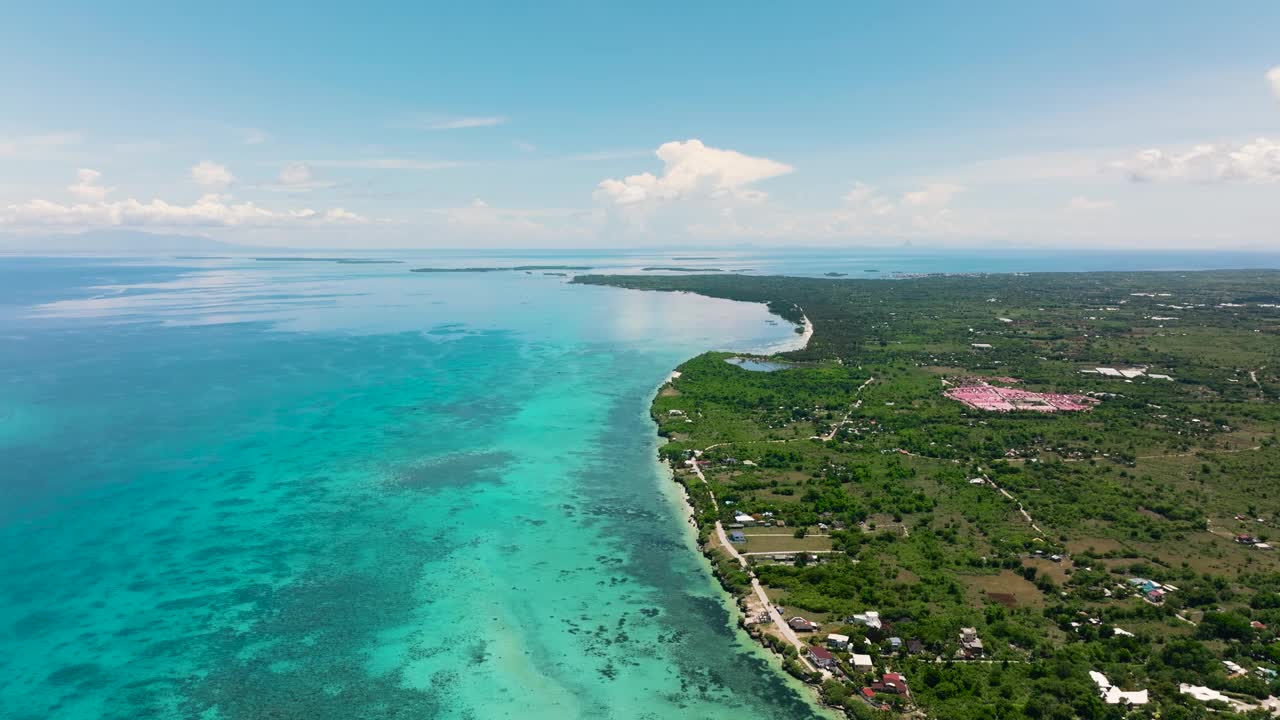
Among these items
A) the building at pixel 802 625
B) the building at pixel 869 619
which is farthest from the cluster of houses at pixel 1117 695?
the building at pixel 802 625

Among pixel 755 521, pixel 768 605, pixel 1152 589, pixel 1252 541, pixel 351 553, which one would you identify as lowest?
pixel 351 553

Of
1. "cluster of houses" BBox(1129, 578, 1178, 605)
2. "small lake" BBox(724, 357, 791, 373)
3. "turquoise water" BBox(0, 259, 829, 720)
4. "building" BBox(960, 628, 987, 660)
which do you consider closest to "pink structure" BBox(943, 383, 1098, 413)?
"small lake" BBox(724, 357, 791, 373)

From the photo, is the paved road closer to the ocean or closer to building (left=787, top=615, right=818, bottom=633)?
building (left=787, top=615, right=818, bottom=633)

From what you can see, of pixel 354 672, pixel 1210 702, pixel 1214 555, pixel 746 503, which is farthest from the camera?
pixel 746 503

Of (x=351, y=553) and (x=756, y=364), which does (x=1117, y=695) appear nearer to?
(x=351, y=553)

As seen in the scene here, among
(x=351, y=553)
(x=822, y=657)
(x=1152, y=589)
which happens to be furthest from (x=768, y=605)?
(x=351, y=553)

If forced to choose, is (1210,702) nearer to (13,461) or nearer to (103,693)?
(103,693)

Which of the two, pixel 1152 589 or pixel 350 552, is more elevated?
pixel 1152 589

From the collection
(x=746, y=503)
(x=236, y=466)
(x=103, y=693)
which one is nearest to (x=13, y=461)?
(x=236, y=466)
